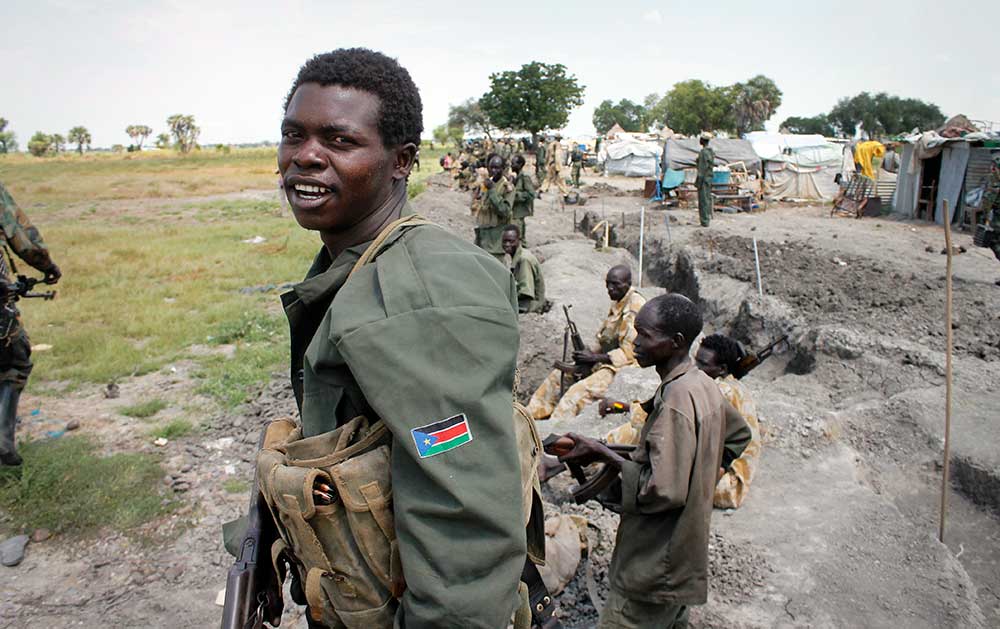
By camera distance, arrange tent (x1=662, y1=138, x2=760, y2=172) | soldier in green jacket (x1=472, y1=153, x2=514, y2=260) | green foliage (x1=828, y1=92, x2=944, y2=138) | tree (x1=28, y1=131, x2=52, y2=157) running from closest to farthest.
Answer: soldier in green jacket (x1=472, y1=153, x2=514, y2=260), tent (x1=662, y1=138, x2=760, y2=172), green foliage (x1=828, y1=92, x2=944, y2=138), tree (x1=28, y1=131, x2=52, y2=157)

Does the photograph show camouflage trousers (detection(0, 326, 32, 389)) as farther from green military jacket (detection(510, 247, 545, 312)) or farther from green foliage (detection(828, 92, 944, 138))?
green foliage (detection(828, 92, 944, 138))

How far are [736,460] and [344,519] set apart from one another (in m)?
3.23

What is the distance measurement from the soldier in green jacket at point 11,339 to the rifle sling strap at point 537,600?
430 cm

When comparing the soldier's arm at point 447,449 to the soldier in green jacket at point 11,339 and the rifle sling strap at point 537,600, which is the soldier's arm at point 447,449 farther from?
the soldier in green jacket at point 11,339

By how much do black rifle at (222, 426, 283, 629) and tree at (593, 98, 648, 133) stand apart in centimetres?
9440

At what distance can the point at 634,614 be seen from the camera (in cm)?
257

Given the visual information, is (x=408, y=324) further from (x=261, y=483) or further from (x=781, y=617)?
(x=781, y=617)

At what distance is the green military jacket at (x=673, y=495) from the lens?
2344 mm

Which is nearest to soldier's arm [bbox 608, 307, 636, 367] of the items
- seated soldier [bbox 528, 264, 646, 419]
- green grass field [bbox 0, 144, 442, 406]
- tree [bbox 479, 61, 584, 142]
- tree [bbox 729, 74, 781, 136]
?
seated soldier [bbox 528, 264, 646, 419]

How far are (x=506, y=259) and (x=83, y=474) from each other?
4.70 m

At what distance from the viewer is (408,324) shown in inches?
39.2

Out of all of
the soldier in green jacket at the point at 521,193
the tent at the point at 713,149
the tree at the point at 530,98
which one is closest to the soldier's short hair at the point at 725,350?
the soldier in green jacket at the point at 521,193

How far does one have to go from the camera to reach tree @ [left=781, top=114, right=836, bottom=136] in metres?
62.8

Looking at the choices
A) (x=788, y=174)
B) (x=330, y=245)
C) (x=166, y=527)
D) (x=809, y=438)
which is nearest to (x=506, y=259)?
(x=809, y=438)
